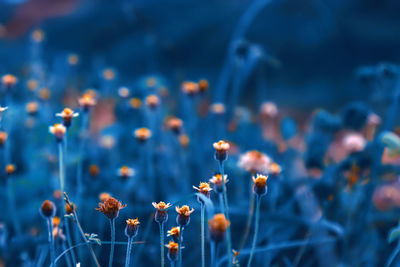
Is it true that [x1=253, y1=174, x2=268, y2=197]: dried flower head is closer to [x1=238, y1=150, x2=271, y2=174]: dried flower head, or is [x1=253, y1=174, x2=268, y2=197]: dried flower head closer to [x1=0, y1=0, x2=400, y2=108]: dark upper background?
[x1=238, y1=150, x2=271, y2=174]: dried flower head

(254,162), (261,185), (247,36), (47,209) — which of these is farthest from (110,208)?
(247,36)

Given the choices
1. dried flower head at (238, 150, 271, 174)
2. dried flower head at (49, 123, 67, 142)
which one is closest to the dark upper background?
dried flower head at (238, 150, 271, 174)

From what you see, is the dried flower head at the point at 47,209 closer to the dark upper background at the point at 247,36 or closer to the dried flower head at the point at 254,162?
Answer: the dried flower head at the point at 254,162

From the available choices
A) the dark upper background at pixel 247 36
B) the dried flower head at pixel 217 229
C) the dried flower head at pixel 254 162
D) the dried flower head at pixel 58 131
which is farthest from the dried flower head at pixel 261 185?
the dark upper background at pixel 247 36

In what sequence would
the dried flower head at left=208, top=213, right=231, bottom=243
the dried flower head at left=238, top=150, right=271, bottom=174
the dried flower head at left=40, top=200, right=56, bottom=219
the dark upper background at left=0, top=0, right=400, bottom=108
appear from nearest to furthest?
1. the dried flower head at left=208, top=213, right=231, bottom=243
2. the dried flower head at left=40, top=200, right=56, bottom=219
3. the dried flower head at left=238, top=150, right=271, bottom=174
4. the dark upper background at left=0, top=0, right=400, bottom=108

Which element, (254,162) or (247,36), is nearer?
(254,162)

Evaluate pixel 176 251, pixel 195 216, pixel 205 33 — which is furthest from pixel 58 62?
pixel 176 251

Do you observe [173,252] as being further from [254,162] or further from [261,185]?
[254,162]

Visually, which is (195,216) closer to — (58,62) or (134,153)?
(134,153)
